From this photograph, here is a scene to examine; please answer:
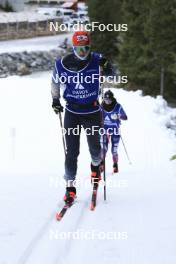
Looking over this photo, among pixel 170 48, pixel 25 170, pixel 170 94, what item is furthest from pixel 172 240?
pixel 170 94

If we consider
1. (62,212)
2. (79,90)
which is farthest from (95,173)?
(79,90)

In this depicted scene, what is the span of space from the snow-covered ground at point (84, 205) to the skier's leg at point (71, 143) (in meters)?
0.50

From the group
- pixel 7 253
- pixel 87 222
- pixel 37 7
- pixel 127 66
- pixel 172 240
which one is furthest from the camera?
pixel 37 7

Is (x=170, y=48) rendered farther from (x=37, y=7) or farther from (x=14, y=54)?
(x=37, y=7)

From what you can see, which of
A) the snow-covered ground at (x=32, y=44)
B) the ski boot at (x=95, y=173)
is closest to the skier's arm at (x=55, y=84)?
the ski boot at (x=95, y=173)

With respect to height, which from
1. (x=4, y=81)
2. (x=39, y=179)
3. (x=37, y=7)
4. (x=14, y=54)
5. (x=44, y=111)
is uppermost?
(x=37, y=7)

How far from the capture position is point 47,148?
1389 cm

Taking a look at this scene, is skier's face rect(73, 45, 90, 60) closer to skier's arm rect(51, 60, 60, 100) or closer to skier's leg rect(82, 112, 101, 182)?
skier's arm rect(51, 60, 60, 100)

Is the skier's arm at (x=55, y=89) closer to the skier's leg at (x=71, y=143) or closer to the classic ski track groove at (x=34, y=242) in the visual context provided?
the skier's leg at (x=71, y=143)

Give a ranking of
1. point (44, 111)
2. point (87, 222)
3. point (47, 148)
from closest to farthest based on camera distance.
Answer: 1. point (87, 222)
2. point (47, 148)
3. point (44, 111)

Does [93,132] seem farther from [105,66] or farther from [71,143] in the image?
[105,66]

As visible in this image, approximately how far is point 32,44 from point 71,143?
51.5 metres

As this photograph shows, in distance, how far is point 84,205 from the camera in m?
7.58

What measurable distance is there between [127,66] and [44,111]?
23.9 metres
